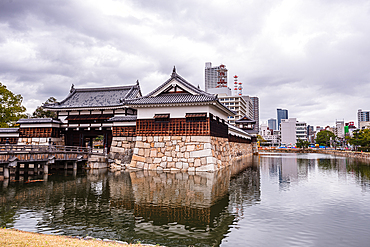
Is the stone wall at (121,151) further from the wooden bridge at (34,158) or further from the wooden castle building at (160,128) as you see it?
the wooden bridge at (34,158)

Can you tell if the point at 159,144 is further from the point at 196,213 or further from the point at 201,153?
the point at 196,213

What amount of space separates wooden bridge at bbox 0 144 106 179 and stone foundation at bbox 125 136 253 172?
594cm

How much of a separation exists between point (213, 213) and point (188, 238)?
2894 millimetres

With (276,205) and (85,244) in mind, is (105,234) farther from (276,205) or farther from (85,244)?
(276,205)

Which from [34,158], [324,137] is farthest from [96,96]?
[324,137]

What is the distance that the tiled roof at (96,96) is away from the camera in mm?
31531

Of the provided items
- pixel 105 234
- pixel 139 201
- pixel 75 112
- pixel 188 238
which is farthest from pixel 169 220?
pixel 75 112

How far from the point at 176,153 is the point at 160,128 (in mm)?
3086

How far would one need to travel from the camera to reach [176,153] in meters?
23.8

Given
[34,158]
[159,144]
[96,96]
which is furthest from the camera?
[96,96]

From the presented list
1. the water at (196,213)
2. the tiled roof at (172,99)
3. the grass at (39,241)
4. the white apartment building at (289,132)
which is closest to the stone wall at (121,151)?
the tiled roof at (172,99)

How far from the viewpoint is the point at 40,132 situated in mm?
30391

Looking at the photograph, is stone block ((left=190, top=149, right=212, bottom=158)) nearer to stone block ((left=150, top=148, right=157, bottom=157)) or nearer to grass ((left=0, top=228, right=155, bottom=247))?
stone block ((left=150, top=148, right=157, bottom=157))

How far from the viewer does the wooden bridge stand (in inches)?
724
